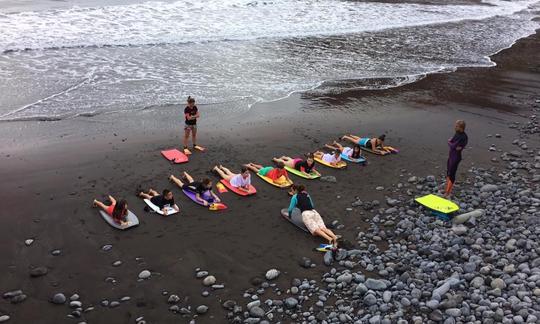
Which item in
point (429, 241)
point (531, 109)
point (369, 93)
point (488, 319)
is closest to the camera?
point (488, 319)

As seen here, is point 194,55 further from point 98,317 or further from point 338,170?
point 98,317

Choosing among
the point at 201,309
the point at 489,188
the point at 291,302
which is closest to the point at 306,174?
the point at 489,188

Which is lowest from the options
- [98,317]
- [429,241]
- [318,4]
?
[98,317]

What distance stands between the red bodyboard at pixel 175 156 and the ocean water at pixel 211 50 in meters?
4.28

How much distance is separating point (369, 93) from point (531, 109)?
7289 mm

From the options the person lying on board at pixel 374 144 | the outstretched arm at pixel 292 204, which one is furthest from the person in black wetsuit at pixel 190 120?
the person lying on board at pixel 374 144

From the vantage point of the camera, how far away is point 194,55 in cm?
2688

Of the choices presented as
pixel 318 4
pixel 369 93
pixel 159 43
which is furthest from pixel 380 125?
pixel 318 4

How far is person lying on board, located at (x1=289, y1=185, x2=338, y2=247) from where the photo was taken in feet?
35.5

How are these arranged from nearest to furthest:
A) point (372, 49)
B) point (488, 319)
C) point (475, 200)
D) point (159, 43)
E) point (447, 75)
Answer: point (488, 319) < point (475, 200) < point (447, 75) < point (159, 43) < point (372, 49)

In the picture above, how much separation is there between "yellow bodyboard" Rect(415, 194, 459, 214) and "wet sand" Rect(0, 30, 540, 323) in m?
1.21

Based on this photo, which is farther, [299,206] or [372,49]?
[372,49]

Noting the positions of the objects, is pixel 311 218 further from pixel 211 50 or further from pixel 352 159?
pixel 211 50

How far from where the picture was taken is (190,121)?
15.2 m
